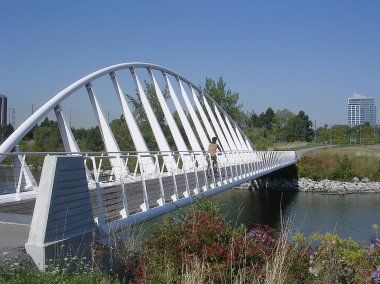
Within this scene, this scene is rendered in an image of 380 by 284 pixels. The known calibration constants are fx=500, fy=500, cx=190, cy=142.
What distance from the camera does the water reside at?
21.3m

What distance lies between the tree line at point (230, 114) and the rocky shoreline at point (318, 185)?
930 cm

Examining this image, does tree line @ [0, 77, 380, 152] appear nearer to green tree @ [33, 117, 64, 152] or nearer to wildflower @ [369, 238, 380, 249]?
green tree @ [33, 117, 64, 152]

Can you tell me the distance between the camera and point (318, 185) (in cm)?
4259

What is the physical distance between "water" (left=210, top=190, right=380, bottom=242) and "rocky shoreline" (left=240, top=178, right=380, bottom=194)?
4.48ft

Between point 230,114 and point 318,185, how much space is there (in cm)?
1690

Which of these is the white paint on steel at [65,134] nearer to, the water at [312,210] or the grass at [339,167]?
the water at [312,210]

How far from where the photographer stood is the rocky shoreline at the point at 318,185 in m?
41.2

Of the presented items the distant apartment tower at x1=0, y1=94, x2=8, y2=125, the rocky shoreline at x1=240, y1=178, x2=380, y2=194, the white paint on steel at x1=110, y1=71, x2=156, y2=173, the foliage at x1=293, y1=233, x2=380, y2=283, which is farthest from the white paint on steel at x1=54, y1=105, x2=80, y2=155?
the rocky shoreline at x1=240, y1=178, x2=380, y2=194

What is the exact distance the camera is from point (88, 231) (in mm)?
6211

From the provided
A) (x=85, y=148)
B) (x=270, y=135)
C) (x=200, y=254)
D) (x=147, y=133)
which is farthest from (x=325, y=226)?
(x=270, y=135)

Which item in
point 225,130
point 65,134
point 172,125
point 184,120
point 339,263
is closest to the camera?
point 339,263

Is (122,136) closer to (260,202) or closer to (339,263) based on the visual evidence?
(260,202)

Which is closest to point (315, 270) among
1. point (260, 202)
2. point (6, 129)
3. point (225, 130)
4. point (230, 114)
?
point (6, 129)

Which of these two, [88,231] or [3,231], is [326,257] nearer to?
[88,231]
